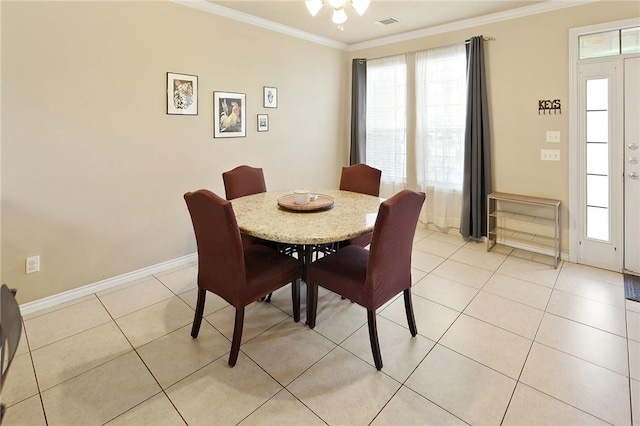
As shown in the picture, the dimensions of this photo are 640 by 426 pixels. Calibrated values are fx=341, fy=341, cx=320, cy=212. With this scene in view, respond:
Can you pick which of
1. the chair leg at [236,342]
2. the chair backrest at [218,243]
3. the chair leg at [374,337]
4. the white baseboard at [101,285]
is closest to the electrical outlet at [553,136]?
the chair leg at [374,337]

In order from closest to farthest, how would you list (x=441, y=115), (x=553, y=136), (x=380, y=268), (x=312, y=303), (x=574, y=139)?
(x=380, y=268), (x=312, y=303), (x=574, y=139), (x=553, y=136), (x=441, y=115)

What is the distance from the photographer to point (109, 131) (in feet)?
9.47

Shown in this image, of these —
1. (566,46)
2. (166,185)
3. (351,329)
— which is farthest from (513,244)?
(166,185)

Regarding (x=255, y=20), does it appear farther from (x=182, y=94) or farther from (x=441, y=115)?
Result: (x=441, y=115)

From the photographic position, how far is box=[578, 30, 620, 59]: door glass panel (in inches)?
121

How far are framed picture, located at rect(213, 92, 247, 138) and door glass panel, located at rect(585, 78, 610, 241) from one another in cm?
346

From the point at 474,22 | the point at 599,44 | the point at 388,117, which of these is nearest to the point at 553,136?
the point at 599,44

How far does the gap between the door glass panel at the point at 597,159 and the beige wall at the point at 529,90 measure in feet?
0.59

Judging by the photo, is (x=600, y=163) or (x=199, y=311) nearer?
(x=199, y=311)

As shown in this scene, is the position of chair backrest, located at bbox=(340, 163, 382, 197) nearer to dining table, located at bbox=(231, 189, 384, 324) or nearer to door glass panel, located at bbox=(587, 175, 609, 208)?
dining table, located at bbox=(231, 189, 384, 324)

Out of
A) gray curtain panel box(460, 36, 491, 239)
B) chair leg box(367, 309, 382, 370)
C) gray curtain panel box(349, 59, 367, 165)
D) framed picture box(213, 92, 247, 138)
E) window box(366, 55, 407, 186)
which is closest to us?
chair leg box(367, 309, 382, 370)

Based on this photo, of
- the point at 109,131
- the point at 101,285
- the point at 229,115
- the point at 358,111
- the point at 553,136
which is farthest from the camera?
the point at 358,111

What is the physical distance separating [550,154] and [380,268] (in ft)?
9.00

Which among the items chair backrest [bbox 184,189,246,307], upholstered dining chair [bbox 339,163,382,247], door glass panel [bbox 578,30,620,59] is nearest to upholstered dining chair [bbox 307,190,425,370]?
chair backrest [bbox 184,189,246,307]
